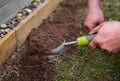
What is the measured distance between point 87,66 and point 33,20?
84cm

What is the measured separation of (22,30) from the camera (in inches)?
120

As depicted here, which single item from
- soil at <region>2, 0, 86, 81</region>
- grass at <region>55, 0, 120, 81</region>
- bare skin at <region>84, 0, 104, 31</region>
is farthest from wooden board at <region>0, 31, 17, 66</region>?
bare skin at <region>84, 0, 104, 31</region>

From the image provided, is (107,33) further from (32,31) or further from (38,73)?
(32,31)

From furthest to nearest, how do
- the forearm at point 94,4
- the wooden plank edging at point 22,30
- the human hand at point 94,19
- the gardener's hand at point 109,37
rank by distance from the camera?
the wooden plank edging at point 22,30 < the forearm at point 94,4 < the human hand at point 94,19 < the gardener's hand at point 109,37

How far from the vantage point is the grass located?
105 inches

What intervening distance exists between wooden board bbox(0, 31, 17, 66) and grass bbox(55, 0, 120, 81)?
0.44m

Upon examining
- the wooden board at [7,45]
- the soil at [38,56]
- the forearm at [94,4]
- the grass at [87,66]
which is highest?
the forearm at [94,4]

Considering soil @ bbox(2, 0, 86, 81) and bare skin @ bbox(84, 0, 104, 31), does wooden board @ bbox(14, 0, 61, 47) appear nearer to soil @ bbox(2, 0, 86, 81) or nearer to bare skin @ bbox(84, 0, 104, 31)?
soil @ bbox(2, 0, 86, 81)

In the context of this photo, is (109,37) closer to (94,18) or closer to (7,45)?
(94,18)

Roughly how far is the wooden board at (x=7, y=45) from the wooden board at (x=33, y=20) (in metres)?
0.09

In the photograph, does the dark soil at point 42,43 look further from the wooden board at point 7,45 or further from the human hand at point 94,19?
the human hand at point 94,19

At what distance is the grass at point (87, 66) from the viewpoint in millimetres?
2670

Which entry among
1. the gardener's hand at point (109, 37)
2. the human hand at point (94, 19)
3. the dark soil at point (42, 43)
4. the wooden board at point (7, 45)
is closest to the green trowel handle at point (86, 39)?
the gardener's hand at point (109, 37)

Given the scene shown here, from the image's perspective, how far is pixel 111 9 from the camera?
394 cm
